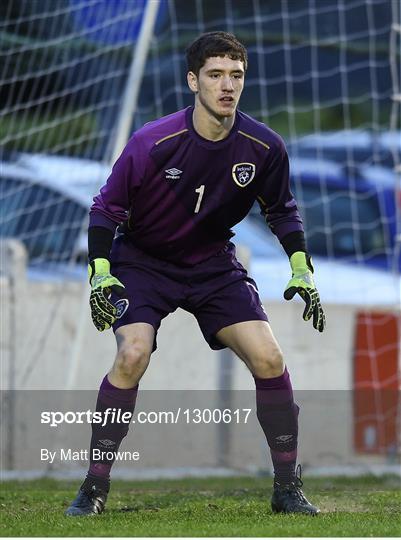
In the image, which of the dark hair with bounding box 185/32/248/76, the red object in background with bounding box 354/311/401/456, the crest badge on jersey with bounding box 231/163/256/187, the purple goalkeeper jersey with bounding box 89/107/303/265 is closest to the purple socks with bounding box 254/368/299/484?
the purple goalkeeper jersey with bounding box 89/107/303/265

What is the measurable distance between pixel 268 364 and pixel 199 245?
0.67 metres

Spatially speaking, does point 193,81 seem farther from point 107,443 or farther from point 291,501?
point 291,501

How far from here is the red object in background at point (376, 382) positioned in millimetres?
12133

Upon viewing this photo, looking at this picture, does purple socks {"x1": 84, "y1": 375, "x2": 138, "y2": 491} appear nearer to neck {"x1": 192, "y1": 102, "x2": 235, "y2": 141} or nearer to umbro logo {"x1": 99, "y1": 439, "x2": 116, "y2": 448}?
umbro logo {"x1": 99, "y1": 439, "x2": 116, "y2": 448}

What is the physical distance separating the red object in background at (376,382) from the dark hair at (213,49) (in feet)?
18.2

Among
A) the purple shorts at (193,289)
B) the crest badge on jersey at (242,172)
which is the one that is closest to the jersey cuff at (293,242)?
the purple shorts at (193,289)

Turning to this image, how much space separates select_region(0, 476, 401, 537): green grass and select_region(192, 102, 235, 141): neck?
1.78 meters

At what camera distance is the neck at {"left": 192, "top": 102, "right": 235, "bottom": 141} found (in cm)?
681

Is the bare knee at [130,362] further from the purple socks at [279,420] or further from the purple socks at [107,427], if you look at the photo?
the purple socks at [279,420]

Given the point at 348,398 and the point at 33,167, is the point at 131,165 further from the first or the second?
the point at 33,167

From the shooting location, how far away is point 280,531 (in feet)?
19.9

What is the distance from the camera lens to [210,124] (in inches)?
269

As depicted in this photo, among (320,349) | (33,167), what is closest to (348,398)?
(320,349)

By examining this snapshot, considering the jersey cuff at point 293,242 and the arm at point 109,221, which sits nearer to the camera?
the arm at point 109,221
